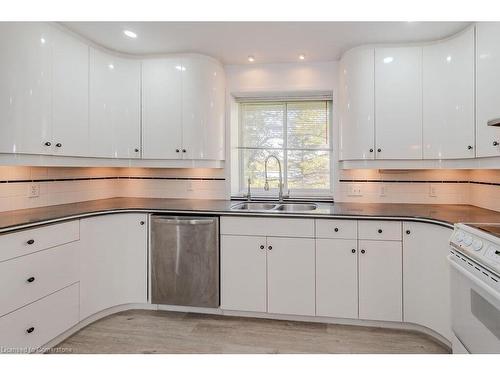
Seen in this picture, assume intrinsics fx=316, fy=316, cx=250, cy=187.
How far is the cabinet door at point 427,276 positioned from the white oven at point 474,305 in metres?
0.30

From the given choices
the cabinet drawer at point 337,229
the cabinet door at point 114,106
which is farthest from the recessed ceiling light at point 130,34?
the cabinet drawer at point 337,229

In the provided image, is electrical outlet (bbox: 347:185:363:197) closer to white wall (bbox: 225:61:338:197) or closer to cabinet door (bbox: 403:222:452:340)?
white wall (bbox: 225:61:338:197)

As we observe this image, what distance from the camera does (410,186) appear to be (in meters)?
3.02

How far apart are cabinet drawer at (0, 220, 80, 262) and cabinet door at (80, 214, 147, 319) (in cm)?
13

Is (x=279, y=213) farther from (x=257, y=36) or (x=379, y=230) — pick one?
(x=257, y=36)

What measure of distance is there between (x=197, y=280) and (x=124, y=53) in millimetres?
2187

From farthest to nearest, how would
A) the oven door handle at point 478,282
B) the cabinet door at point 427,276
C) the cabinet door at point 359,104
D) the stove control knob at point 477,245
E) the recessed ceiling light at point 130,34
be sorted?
the cabinet door at point 359,104 → the recessed ceiling light at point 130,34 → the cabinet door at point 427,276 → the stove control knob at point 477,245 → the oven door handle at point 478,282

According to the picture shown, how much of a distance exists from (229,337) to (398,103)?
2.31 m

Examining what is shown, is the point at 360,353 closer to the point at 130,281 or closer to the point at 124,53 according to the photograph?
the point at 130,281

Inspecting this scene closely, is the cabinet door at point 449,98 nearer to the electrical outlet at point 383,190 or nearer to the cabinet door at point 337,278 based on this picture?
the electrical outlet at point 383,190

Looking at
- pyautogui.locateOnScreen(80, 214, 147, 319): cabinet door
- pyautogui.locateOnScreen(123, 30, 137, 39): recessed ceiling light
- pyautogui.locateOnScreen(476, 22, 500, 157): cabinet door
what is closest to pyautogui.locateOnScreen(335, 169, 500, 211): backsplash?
pyautogui.locateOnScreen(476, 22, 500, 157): cabinet door

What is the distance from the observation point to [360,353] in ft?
6.89

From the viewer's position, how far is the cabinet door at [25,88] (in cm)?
203

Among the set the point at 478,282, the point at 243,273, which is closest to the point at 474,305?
the point at 478,282
